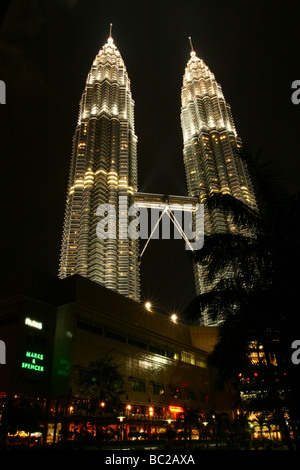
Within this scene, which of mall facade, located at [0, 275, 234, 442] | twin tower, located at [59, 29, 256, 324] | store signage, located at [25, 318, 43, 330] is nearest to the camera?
mall facade, located at [0, 275, 234, 442]

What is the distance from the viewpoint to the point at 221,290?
1055 cm

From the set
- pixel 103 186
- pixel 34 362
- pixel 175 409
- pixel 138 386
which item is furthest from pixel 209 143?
pixel 34 362

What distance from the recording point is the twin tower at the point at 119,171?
331 ft

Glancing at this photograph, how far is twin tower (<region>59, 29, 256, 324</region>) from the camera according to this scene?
331ft

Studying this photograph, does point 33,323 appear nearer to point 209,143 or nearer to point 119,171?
point 119,171

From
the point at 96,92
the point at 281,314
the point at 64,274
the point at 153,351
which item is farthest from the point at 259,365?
the point at 96,92

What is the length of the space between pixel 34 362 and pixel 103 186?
77.9m

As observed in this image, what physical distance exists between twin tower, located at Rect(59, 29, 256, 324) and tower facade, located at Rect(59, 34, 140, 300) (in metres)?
0.30

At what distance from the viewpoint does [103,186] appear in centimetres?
11062

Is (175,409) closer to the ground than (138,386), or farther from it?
closer to the ground

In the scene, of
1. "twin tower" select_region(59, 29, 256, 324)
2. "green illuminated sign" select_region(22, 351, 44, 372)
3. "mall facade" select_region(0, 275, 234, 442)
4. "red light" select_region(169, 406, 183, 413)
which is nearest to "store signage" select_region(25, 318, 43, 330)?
"mall facade" select_region(0, 275, 234, 442)

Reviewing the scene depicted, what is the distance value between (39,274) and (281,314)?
133 ft

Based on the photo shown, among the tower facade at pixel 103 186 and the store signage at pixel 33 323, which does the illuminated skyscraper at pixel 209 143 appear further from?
the store signage at pixel 33 323

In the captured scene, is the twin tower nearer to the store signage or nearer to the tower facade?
the tower facade
